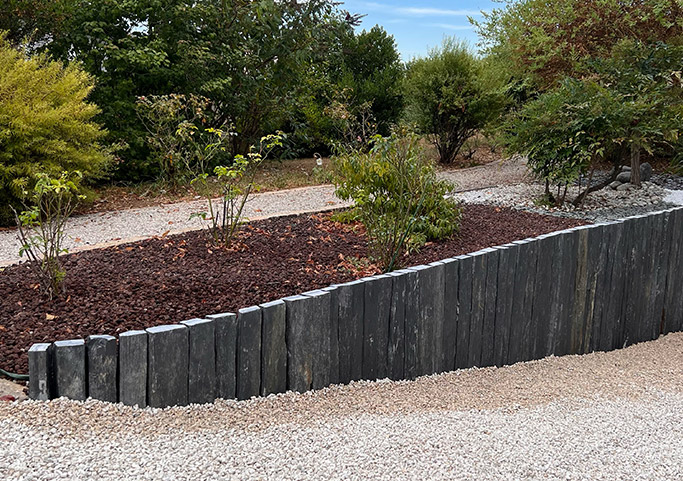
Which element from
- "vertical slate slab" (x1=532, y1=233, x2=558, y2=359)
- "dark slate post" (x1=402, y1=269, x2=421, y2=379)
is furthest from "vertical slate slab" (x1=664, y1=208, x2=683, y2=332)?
"dark slate post" (x1=402, y1=269, x2=421, y2=379)

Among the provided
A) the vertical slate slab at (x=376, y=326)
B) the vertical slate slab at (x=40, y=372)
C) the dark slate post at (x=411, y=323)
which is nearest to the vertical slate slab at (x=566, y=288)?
the dark slate post at (x=411, y=323)

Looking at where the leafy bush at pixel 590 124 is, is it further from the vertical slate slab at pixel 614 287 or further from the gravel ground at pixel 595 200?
the vertical slate slab at pixel 614 287

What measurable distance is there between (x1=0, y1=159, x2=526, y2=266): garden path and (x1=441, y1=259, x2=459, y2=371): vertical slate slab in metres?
2.91

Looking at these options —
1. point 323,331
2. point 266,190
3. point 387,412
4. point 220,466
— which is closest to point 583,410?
point 387,412

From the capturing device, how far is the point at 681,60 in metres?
9.27

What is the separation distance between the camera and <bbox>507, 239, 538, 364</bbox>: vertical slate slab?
14.1 ft

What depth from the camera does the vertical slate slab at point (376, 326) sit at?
11.5 ft

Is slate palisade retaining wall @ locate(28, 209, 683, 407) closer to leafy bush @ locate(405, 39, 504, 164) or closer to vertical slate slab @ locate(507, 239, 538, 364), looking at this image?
vertical slate slab @ locate(507, 239, 538, 364)

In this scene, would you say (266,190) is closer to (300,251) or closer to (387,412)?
(300,251)

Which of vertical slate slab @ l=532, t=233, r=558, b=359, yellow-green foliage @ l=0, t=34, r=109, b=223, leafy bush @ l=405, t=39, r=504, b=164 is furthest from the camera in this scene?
leafy bush @ l=405, t=39, r=504, b=164

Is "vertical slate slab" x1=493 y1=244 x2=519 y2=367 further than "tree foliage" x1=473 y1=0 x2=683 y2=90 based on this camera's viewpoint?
No

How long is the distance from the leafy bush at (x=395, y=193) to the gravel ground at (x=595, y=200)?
2.30m

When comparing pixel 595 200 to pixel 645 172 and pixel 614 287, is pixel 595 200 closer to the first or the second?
pixel 645 172

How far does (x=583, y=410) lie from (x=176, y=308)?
243 cm
